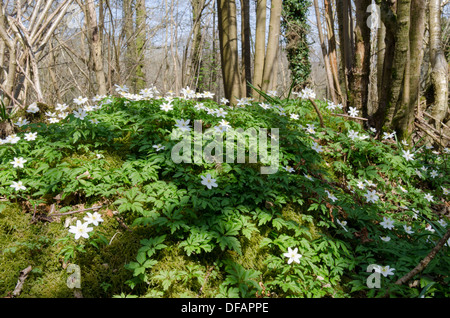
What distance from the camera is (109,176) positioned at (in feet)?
7.48

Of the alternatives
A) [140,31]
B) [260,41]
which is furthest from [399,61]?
[140,31]

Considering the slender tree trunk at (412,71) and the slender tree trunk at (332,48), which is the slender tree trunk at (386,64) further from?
the slender tree trunk at (332,48)

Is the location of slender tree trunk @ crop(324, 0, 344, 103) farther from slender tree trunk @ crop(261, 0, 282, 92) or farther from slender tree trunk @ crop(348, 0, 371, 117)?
slender tree trunk @ crop(261, 0, 282, 92)

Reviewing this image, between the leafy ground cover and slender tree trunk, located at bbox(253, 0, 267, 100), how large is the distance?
1459 mm

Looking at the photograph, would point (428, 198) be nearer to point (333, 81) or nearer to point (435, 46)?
point (333, 81)

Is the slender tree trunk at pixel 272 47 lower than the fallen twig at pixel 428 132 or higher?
higher

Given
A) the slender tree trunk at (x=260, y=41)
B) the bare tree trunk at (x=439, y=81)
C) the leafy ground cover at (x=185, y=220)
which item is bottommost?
the leafy ground cover at (x=185, y=220)

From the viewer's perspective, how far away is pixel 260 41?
13.8ft

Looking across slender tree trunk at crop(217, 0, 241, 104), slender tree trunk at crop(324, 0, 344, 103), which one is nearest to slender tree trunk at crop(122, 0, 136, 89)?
slender tree trunk at crop(217, 0, 241, 104)

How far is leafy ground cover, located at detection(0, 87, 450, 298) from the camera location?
6.13ft

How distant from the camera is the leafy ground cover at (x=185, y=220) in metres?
1.87

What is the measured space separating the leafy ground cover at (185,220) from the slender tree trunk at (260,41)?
1459 mm

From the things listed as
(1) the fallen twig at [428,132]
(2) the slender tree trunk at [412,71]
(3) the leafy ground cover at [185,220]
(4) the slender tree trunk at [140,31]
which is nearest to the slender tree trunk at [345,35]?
(2) the slender tree trunk at [412,71]

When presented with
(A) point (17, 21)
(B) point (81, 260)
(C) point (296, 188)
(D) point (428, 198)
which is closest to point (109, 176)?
(B) point (81, 260)
